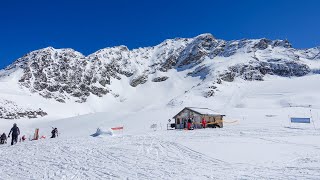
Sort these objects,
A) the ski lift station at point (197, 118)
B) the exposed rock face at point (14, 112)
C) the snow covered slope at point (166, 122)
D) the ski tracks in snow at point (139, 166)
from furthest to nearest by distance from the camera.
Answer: the exposed rock face at point (14, 112) → the ski lift station at point (197, 118) → the snow covered slope at point (166, 122) → the ski tracks in snow at point (139, 166)

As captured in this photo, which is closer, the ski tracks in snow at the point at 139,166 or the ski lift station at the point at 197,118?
the ski tracks in snow at the point at 139,166

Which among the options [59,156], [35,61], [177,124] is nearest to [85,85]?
[35,61]

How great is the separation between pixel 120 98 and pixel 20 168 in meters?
176

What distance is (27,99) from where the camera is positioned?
14875 centimetres

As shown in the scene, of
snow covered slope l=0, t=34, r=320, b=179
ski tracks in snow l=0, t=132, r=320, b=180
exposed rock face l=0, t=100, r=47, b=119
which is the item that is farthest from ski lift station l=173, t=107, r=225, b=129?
exposed rock face l=0, t=100, r=47, b=119

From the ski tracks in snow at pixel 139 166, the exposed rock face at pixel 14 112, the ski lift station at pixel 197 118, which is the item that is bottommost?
the ski tracks in snow at pixel 139 166

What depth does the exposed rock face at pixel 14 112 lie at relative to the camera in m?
125

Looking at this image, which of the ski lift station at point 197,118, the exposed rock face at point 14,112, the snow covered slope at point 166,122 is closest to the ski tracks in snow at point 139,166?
the snow covered slope at point 166,122

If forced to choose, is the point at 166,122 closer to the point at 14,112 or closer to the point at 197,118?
the point at 197,118

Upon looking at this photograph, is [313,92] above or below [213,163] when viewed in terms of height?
above

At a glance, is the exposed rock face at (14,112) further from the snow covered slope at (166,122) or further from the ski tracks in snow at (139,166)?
the ski tracks in snow at (139,166)

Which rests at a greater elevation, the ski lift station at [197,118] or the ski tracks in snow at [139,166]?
the ski lift station at [197,118]

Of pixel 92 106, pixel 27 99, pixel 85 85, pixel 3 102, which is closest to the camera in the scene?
pixel 3 102

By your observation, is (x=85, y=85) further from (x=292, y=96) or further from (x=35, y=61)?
(x=292, y=96)
